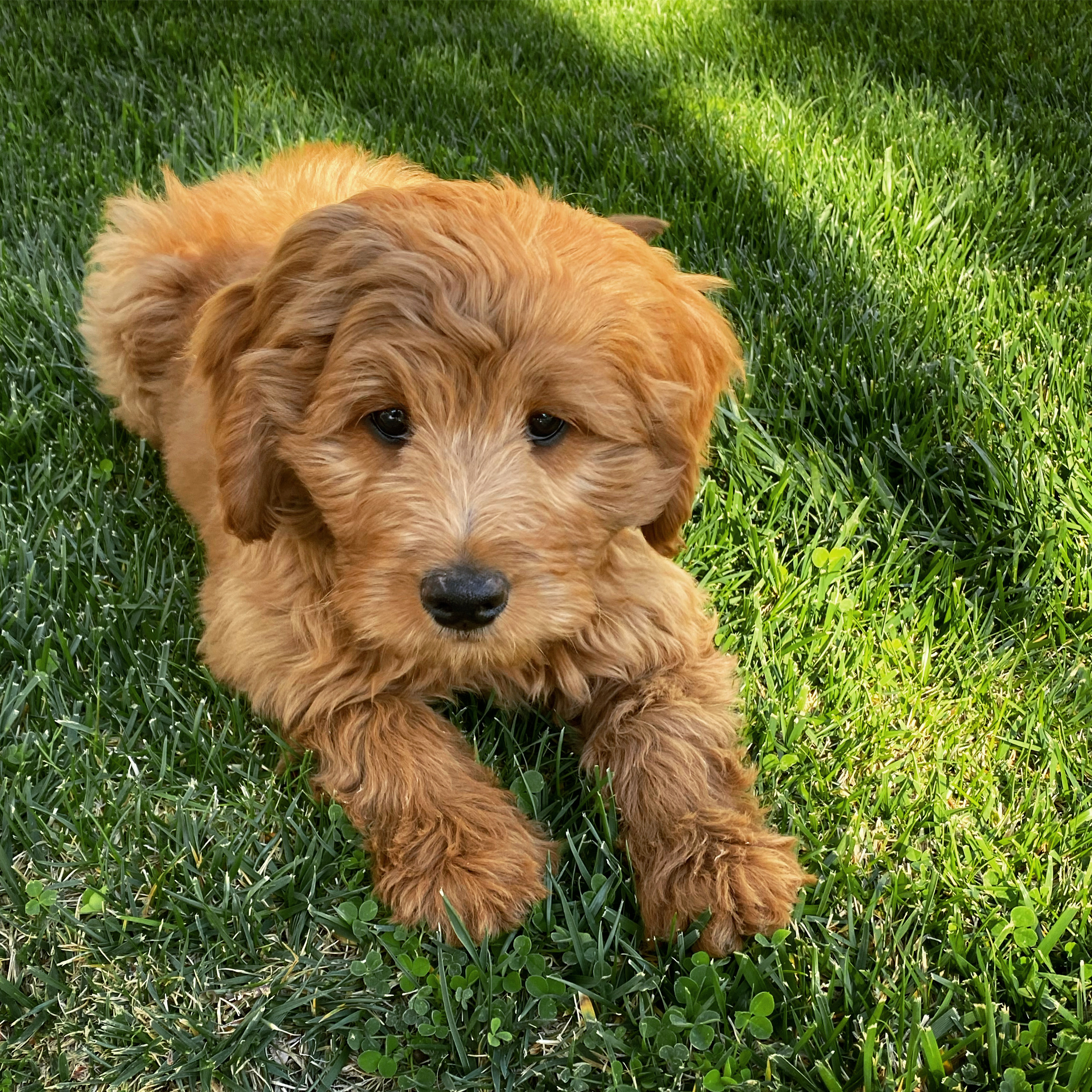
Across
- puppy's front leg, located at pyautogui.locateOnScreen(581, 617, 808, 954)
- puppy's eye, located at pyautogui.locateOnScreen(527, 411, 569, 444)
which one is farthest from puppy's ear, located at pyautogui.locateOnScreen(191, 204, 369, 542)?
puppy's front leg, located at pyautogui.locateOnScreen(581, 617, 808, 954)

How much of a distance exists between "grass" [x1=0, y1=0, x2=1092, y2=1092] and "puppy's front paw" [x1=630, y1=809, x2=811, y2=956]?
51 millimetres

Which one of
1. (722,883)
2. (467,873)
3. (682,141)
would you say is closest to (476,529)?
A: (467,873)

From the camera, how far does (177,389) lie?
9.34 feet

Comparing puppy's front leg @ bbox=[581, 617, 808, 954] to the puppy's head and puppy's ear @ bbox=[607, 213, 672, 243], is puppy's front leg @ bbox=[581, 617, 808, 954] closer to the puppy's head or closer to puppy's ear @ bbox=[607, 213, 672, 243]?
the puppy's head

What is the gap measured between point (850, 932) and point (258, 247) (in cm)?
212

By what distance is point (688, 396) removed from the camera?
2.04 metres

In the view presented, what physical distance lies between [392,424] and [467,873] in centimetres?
83

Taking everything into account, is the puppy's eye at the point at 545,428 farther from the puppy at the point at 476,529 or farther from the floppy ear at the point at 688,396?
the floppy ear at the point at 688,396

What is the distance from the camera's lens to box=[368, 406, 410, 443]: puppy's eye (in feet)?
6.25

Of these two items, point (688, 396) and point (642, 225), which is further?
point (642, 225)

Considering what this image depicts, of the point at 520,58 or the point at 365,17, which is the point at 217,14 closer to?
the point at 365,17

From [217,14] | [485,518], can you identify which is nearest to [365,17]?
[217,14]

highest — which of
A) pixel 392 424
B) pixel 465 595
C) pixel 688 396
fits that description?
pixel 688 396

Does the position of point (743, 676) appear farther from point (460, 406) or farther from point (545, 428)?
point (460, 406)
